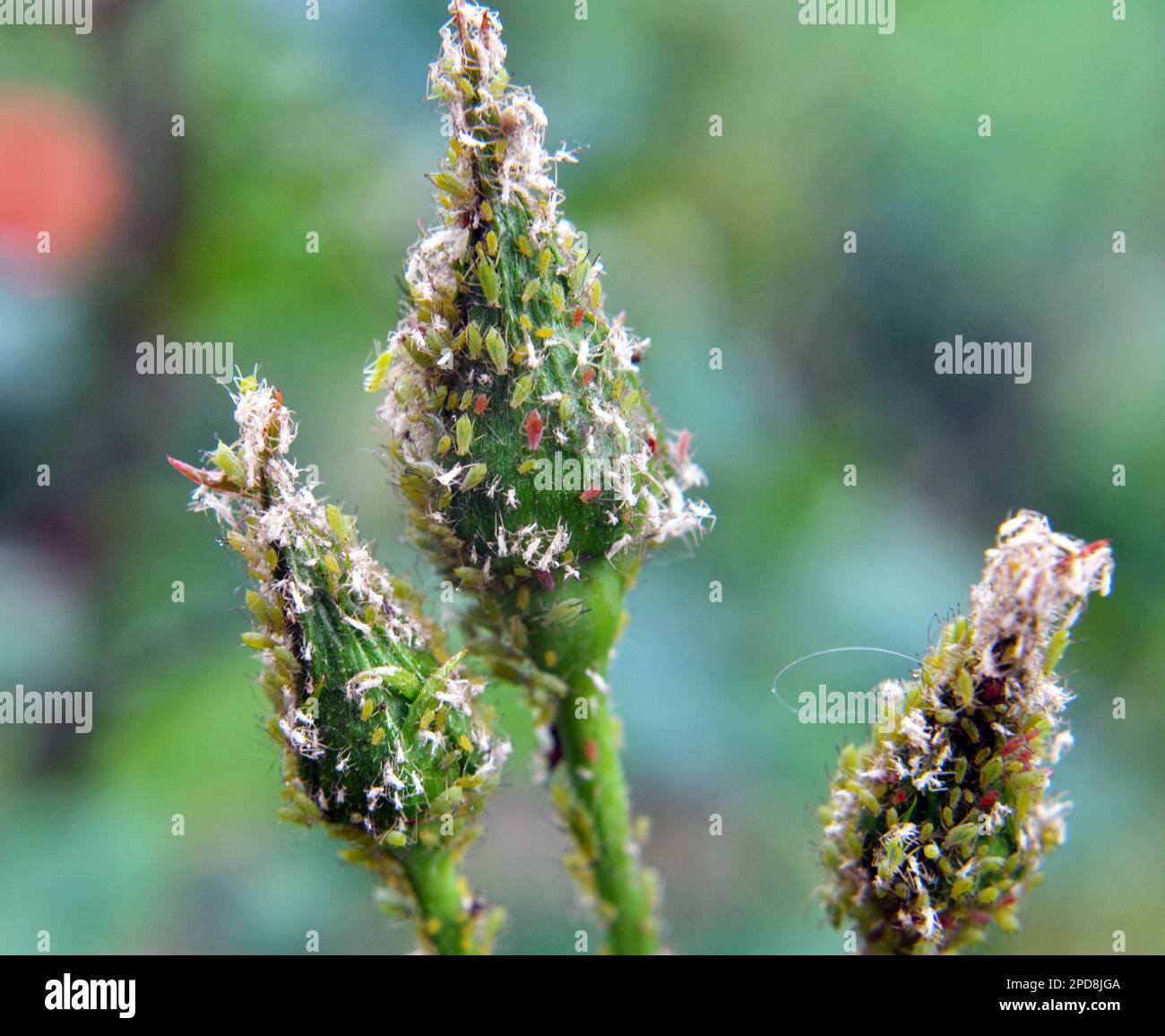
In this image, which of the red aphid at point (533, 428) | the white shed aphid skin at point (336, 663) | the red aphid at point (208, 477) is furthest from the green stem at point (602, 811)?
the red aphid at point (208, 477)

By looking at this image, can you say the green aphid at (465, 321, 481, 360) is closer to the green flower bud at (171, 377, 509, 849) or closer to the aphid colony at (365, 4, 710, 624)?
the aphid colony at (365, 4, 710, 624)

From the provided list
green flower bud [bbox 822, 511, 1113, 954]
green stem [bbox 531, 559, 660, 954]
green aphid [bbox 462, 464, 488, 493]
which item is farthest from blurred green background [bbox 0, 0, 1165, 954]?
green aphid [bbox 462, 464, 488, 493]

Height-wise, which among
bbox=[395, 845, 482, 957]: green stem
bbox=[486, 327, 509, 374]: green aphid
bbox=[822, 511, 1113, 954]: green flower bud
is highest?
bbox=[486, 327, 509, 374]: green aphid

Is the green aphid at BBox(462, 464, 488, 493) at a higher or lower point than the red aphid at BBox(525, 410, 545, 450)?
lower

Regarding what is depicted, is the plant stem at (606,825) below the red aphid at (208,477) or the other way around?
below

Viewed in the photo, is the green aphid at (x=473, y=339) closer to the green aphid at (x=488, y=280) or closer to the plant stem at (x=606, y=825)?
the green aphid at (x=488, y=280)

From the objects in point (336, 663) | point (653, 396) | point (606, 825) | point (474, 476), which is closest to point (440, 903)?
point (606, 825)
